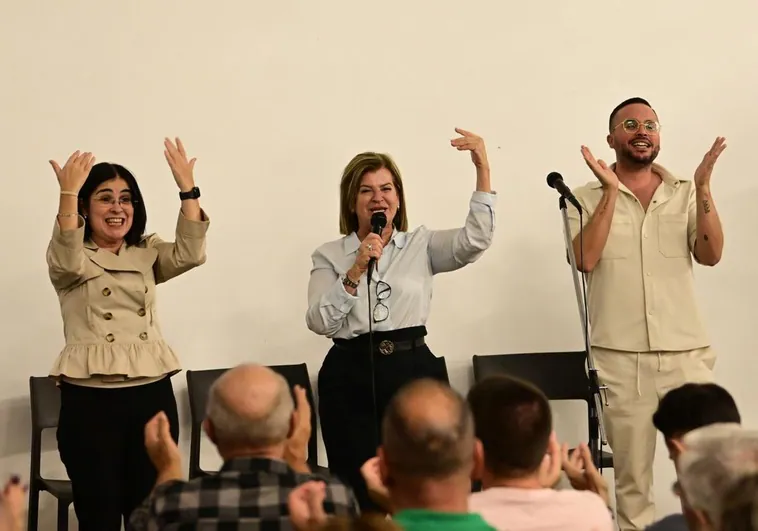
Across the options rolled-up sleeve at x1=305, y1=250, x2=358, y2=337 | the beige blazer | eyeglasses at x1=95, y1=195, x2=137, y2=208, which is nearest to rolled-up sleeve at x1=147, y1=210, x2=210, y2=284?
the beige blazer

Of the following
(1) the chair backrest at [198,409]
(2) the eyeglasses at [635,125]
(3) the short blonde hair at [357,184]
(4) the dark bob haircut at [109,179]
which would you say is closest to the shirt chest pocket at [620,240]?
(2) the eyeglasses at [635,125]

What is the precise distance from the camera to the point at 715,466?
5.20 ft

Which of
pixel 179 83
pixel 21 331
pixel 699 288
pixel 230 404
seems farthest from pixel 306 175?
pixel 230 404

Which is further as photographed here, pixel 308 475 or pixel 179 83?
pixel 179 83

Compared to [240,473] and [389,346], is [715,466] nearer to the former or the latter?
[240,473]

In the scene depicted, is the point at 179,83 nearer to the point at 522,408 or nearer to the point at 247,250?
the point at 247,250

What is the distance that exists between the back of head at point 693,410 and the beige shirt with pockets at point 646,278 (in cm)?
139

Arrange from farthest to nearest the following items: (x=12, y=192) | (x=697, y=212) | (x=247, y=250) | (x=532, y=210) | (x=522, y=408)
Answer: (x=532, y=210) → (x=247, y=250) → (x=12, y=192) → (x=697, y=212) → (x=522, y=408)

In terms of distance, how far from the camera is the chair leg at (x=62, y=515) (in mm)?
3629

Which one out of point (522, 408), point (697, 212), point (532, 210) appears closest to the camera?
point (522, 408)

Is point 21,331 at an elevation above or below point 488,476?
above

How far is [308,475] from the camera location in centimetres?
200

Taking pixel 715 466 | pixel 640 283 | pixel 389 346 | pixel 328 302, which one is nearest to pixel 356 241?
pixel 328 302

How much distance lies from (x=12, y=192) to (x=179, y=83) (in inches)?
33.1
